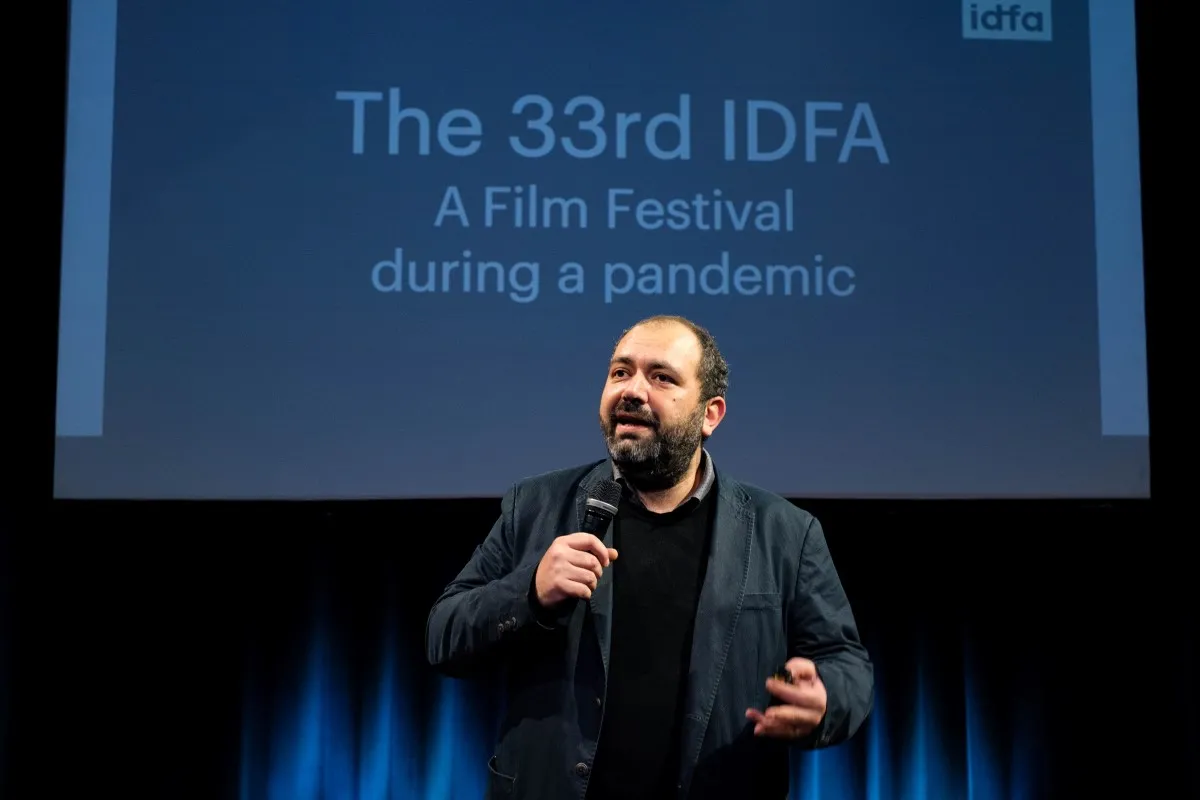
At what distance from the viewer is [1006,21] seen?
349 centimetres

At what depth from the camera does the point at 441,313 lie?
3.36m

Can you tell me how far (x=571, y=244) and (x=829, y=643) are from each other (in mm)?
1770

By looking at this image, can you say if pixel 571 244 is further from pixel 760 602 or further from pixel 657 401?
pixel 760 602

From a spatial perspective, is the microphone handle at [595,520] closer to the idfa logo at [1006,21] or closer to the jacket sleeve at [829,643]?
the jacket sleeve at [829,643]

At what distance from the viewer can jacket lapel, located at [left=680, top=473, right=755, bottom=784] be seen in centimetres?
187

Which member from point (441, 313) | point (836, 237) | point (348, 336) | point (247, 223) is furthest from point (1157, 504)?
point (247, 223)

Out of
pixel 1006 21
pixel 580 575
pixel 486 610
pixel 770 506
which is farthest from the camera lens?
pixel 1006 21

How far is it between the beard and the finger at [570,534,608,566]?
0.32m

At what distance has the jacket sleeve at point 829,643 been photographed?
1.82 metres

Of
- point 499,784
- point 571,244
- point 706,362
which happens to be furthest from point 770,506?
point 571,244

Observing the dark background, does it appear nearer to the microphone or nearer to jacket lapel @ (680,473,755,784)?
jacket lapel @ (680,473,755,784)

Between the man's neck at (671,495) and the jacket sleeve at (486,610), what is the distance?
26cm

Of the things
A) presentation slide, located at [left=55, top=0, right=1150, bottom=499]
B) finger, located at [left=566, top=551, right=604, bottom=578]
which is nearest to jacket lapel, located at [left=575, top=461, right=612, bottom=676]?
finger, located at [left=566, top=551, right=604, bottom=578]

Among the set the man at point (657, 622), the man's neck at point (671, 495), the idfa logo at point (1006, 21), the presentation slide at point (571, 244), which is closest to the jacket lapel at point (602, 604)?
the man at point (657, 622)
